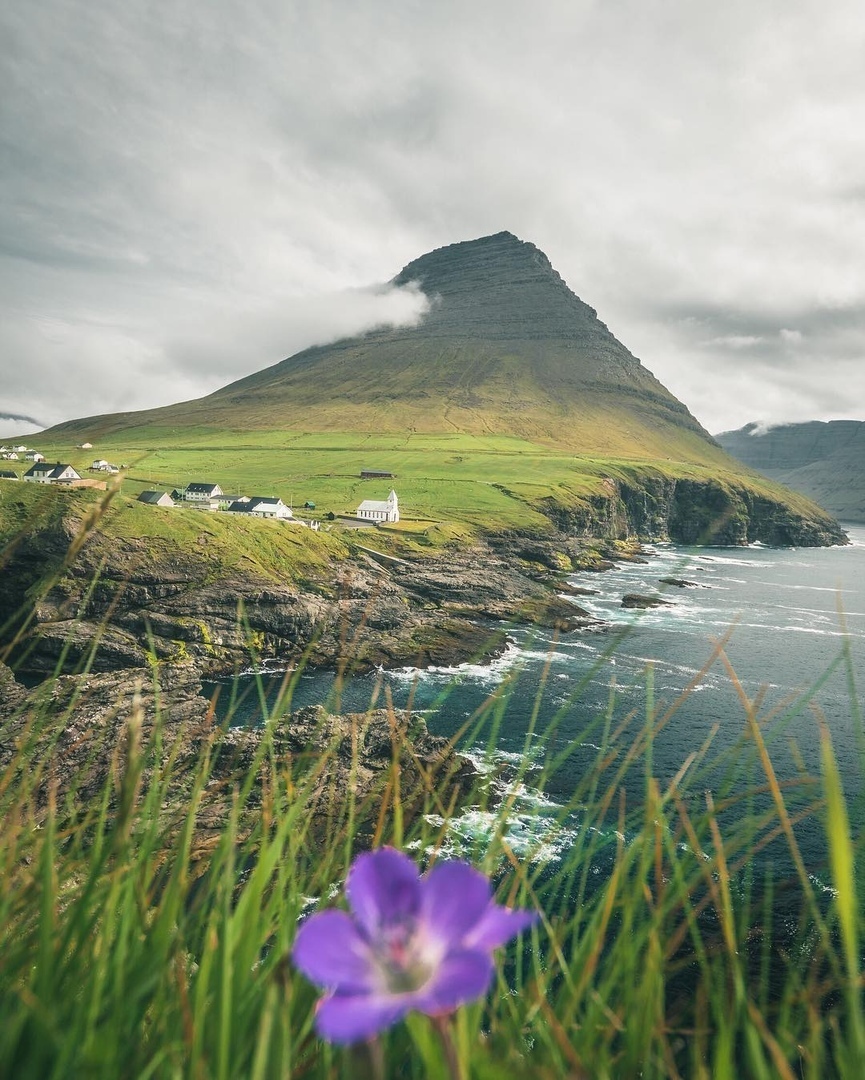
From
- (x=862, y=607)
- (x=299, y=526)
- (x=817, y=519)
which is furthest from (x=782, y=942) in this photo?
(x=817, y=519)

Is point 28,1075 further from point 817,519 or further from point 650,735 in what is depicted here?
point 817,519

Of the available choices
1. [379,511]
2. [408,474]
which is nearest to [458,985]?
[379,511]

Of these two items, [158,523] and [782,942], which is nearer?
[782,942]

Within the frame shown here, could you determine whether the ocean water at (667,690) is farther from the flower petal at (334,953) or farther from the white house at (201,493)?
the white house at (201,493)

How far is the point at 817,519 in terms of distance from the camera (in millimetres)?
197125

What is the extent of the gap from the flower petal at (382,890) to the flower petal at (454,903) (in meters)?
0.04

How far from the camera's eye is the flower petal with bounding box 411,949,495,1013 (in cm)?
84

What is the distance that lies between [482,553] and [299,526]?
96.3 feet

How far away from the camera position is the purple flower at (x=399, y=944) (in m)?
0.85

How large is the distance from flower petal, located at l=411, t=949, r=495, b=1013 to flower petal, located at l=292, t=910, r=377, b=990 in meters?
0.12

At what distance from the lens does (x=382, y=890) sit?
118 centimetres

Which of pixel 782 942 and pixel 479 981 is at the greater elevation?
pixel 479 981

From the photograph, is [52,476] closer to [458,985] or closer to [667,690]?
[667,690]

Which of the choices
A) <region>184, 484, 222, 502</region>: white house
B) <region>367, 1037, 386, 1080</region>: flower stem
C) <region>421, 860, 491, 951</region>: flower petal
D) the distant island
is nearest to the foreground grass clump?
<region>367, 1037, 386, 1080</region>: flower stem
